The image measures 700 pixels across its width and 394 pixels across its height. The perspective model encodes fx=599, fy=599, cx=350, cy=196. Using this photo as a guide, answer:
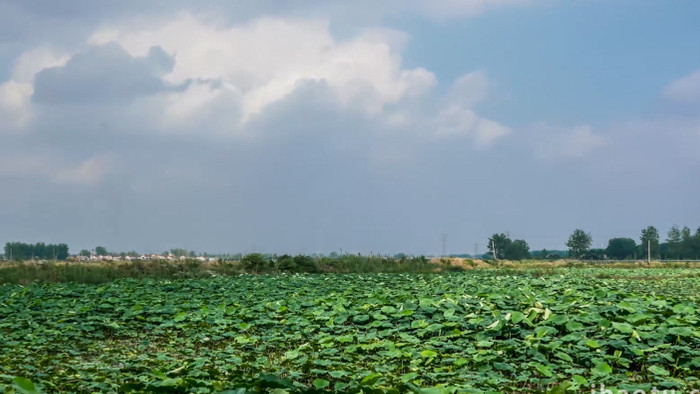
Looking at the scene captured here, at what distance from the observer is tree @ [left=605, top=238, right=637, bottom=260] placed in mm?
79000

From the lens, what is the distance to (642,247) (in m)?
78.4

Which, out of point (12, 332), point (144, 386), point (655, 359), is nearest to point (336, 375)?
point (144, 386)

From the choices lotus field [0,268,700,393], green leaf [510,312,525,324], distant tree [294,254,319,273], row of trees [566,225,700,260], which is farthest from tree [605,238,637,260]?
green leaf [510,312,525,324]

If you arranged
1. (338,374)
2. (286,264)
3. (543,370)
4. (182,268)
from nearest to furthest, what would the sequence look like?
(338,374)
(543,370)
(182,268)
(286,264)

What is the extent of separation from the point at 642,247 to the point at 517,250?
16.9m

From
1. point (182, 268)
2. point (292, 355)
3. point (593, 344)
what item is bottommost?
point (292, 355)

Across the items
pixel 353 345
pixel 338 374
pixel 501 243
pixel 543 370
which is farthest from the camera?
pixel 501 243

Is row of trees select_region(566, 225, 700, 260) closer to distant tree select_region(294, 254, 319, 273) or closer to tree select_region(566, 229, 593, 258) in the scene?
tree select_region(566, 229, 593, 258)

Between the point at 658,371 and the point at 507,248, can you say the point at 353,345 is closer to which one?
the point at 658,371

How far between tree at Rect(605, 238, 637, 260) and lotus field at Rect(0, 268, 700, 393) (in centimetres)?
7388

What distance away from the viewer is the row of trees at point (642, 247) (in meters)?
76.8

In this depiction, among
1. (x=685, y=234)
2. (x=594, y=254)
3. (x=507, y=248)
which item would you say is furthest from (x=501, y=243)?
(x=685, y=234)

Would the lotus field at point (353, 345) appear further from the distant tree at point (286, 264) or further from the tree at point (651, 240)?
the tree at point (651, 240)

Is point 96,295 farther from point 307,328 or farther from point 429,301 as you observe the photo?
point 429,301
